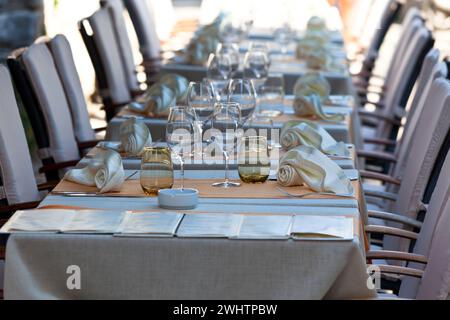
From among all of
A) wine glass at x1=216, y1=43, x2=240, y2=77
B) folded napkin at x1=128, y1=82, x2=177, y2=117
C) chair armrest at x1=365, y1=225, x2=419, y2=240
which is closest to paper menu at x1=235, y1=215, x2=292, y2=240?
chair armrest at x1=365, y1=225, x2=419, y2=240

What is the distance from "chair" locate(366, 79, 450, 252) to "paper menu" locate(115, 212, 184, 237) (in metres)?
1.19

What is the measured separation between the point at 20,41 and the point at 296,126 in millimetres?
4746

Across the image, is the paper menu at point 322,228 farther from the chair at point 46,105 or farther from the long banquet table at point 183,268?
the chair at point 46,105

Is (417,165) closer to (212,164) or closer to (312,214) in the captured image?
(212,164)

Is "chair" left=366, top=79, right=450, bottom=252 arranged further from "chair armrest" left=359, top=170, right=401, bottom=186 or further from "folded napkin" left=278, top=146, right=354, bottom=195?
"folded napkin" left=278, top=146, right=354, bottom=195

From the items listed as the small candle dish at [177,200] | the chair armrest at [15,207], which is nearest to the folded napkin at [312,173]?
the small candle dish at [177,200]

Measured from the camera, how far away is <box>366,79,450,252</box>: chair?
378cm

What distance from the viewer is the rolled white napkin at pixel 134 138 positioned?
3.53 metres

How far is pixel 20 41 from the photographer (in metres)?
7.90

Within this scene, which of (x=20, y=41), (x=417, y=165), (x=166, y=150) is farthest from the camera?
(x=20, y=41)

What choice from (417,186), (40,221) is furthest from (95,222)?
(417,186)

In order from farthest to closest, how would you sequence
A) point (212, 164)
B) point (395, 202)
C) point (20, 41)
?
point (20, 41), point (395, 202), point (212, 164)

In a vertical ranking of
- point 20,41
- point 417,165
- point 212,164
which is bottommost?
point 20,41

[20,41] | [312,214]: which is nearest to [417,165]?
[312,214]
